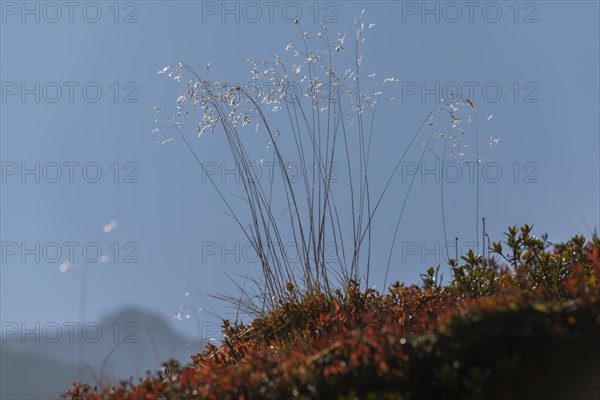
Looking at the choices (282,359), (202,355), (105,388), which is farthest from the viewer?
(202,355)

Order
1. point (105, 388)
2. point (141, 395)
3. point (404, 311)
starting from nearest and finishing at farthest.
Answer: point (141, 395) → point (105, 388) → point (404, 311)

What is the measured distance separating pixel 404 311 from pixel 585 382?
7.07 feet

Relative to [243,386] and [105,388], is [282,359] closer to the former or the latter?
[243,386]

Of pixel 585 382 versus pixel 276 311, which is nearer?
pixel 585 382

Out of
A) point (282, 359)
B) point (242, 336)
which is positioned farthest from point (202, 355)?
Result: point (282, 359)

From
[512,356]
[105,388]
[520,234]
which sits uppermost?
[520,234]

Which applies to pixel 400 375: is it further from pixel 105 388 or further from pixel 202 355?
pixel 202 355

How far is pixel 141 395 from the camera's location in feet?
12.4

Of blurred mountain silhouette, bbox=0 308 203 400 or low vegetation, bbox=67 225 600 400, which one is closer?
low vegetation, bbox=67 225 600 400

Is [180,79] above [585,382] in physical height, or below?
above

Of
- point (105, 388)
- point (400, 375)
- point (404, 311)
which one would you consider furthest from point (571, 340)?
point (105, 388)

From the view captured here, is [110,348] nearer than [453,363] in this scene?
No

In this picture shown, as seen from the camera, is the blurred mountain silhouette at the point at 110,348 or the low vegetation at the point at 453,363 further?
the blurred mountain silhouette at the point at 110,348

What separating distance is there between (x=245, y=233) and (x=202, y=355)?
3.45 ft
